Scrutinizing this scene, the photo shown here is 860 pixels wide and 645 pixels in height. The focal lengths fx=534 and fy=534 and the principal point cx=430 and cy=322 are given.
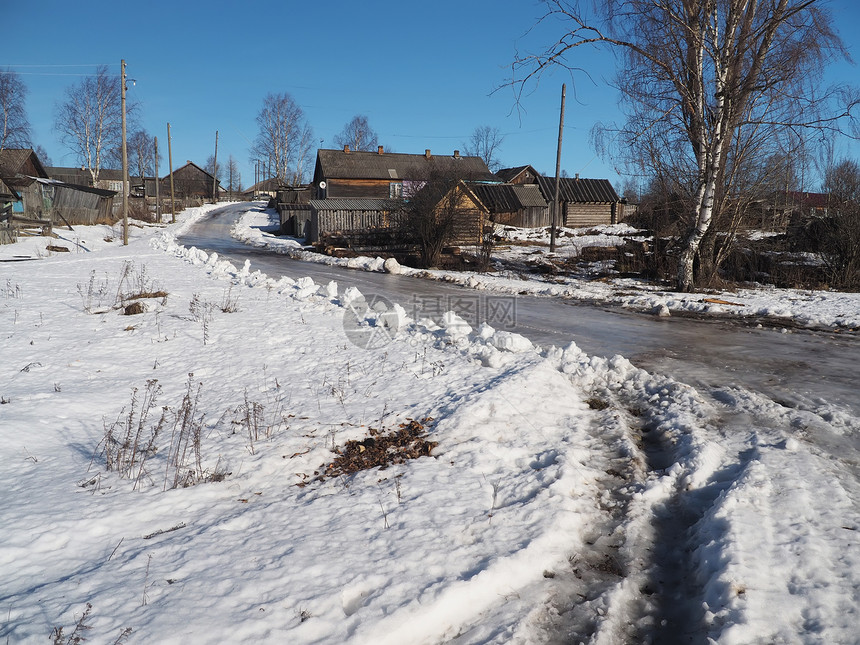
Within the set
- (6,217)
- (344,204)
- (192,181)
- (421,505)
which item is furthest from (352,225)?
(192,181)

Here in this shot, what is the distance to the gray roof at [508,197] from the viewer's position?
44.7 meters

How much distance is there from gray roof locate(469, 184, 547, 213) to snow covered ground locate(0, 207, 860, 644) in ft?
126

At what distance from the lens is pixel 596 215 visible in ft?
163

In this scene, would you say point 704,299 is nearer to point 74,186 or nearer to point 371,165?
point 371,165

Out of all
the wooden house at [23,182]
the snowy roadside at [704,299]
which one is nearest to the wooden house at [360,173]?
the wooden house at [23,182]

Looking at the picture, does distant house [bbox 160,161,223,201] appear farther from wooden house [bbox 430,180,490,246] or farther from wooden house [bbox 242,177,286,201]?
wooden house [bbox 430,180,490,246]

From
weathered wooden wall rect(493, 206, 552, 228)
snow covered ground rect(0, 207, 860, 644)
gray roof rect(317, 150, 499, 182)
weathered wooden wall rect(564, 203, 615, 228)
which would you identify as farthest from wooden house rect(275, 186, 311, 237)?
snow covered ground rect(0, 207, 860, 644)

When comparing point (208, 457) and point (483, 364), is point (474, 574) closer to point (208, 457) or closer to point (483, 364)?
point (208, 457)

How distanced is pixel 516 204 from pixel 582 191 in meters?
7.48

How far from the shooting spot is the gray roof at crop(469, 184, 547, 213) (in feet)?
147

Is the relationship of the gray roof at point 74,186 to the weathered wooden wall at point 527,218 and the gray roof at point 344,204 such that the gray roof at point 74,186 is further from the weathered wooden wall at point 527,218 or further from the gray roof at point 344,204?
the weathered wooden wall at point 527,218

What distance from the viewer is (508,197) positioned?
4581cm

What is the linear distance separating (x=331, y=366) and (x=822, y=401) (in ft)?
18.4

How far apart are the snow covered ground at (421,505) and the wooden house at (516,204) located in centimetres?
3900
